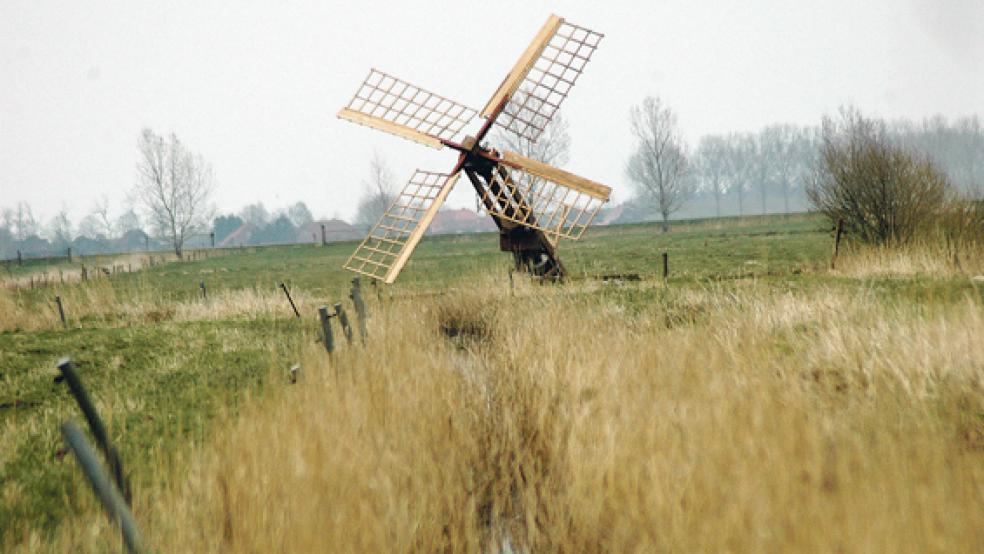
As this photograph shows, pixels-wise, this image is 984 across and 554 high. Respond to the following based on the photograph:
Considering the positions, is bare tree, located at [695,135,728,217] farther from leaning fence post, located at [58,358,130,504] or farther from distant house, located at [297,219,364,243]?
leaning fence post, located at [58,358,130,504]

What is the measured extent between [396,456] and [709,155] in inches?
4565

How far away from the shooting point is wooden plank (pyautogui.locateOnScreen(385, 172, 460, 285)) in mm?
10672

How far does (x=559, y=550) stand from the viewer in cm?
256

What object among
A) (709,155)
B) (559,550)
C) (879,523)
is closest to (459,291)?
(559,550)

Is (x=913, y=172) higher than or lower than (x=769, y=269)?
higher

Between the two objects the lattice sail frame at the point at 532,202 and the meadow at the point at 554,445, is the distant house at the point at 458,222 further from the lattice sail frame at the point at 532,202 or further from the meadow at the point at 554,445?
the meadow at the point at 554,445

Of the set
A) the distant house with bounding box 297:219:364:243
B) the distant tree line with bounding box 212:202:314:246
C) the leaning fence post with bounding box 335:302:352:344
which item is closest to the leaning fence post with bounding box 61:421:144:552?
the leaning fence post with bounding box 335:302:352:344

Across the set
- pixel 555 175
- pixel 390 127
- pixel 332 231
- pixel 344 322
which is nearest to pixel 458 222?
pixel 332 231

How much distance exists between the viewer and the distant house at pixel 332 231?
74.6m

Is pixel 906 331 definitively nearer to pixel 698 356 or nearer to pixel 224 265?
pixel 698 356

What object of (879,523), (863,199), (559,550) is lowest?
(559,550)

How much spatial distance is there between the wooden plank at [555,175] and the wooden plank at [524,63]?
117 centimetres

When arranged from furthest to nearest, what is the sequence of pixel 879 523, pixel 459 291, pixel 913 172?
pixel 913 172 → pixel 459 291 → pixel 879 523

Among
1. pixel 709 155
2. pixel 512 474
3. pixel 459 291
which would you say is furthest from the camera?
pixel 709 155
